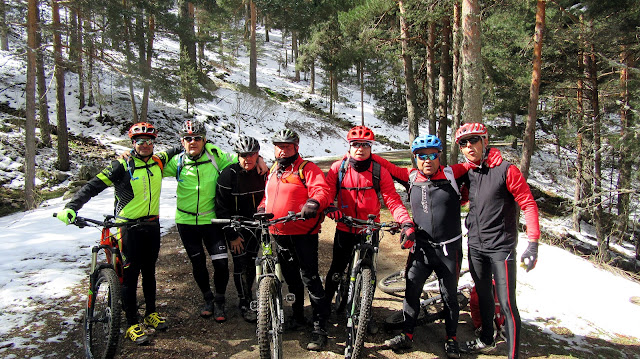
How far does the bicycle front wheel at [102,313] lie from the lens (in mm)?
3260

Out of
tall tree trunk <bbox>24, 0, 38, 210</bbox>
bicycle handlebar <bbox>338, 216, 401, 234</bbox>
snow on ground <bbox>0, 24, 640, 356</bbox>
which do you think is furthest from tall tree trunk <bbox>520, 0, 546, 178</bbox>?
tall tree trunk <bbox>24, 0, 38, 210</bbox>

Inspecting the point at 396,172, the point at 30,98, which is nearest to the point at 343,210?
the point at 396,172

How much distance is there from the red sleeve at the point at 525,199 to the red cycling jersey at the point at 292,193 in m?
1.88

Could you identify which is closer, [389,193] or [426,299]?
[389,193]

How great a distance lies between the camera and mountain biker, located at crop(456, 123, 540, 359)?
348 cm

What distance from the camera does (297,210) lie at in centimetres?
375

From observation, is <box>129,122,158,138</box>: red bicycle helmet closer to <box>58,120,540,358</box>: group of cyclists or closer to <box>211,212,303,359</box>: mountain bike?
<box>58,120,540,358</box>: group of cyclists

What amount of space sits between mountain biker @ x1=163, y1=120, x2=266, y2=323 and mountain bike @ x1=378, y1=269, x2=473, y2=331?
6.78ft

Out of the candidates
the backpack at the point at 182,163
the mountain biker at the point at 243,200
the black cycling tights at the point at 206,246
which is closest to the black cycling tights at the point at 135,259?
the black cycling tights at the point at 206,246

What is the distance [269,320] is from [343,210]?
144cm

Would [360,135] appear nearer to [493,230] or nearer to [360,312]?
[493,230]

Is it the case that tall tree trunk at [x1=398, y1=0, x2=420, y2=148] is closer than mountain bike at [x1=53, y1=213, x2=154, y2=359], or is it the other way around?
mountain bike at [x1=53, y1=213, x2=154, y2=359]

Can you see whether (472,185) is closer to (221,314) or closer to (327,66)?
(221,314)

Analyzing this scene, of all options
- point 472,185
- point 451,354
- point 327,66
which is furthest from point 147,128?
point 327,66
